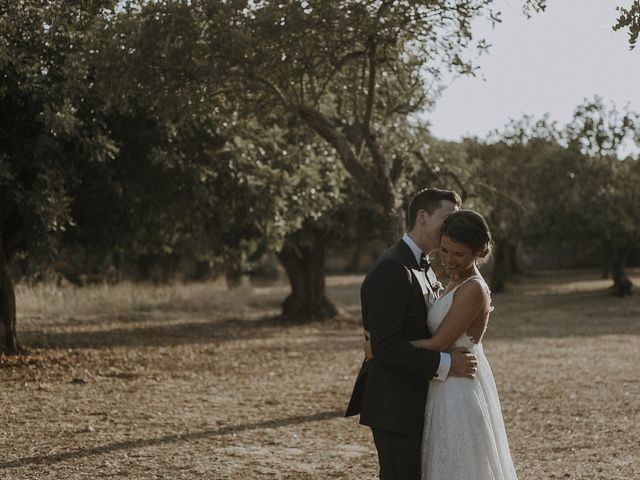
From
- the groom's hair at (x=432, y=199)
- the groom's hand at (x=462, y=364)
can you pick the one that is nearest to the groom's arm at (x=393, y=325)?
the groom's hand at (x=462, y=364)

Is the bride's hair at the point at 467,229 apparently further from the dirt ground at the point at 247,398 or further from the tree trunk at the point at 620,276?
the tree trunk at the point at 620,276

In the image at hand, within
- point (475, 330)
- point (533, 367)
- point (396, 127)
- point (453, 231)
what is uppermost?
point (396, 127)

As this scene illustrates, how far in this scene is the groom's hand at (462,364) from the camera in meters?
4.23

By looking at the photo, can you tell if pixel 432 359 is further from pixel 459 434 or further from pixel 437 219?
pixel 437 219

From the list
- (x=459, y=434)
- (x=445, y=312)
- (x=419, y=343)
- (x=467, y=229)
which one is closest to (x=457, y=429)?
(x=459, y=434)

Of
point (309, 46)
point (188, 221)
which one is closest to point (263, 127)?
point (188, 221)

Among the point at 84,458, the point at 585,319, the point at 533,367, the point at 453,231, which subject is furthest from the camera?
the point at 585,319

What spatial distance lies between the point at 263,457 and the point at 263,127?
25.3ft

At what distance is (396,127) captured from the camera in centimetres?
1323

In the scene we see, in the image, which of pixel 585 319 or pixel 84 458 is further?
pixel 585 319

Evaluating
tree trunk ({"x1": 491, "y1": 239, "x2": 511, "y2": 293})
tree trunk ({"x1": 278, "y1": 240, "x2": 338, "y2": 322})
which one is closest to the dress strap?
tree trunk ({"x1": 278, "y1": 240, "x2": 338, "y2": 322})

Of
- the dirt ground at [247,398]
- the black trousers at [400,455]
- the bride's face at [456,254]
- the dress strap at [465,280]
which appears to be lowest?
the dirt ground at [247,398]

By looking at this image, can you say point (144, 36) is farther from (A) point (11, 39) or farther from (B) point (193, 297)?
(B) point (193, 297)

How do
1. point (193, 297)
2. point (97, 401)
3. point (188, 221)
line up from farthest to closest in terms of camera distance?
point (193, 297) < point (188, 221) < point (97, 401)
